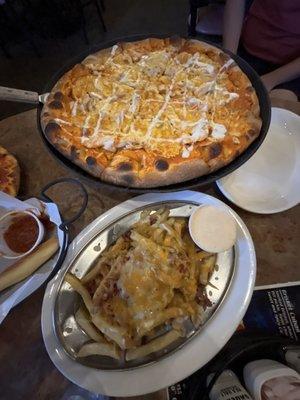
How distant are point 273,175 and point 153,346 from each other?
0.81 metres

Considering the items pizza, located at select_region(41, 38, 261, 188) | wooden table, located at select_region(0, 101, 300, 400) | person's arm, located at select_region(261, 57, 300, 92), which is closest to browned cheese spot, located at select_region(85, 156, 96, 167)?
pizza, located at select_region(41, 38, 261, 188)

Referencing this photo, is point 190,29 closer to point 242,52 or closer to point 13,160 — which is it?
point 242,52

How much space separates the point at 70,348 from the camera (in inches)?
41.5

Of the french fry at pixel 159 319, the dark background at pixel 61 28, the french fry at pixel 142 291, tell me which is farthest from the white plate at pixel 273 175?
the dark background at pixel 61 28

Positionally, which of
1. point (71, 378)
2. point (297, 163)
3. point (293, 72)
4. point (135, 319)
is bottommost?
point (71, 378)

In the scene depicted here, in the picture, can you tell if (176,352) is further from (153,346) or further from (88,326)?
(88,326)

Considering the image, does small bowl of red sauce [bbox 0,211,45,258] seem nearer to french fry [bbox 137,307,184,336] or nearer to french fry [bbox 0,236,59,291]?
french fry [bbox 0,236,59,291]

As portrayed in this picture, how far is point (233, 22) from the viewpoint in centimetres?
189

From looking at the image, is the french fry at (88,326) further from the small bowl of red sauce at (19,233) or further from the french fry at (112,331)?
the small bowl of red sauce at (19,233)

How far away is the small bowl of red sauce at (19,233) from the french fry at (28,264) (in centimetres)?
5

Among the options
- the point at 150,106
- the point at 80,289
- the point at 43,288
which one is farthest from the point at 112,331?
the point at 150,106

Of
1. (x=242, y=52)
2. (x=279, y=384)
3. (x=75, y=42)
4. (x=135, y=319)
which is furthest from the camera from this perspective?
(x=75, y=42)

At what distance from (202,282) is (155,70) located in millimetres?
989

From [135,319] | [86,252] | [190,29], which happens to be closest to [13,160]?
[86,252]
